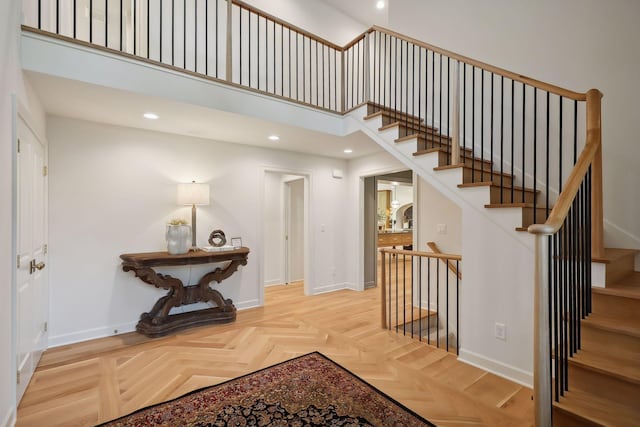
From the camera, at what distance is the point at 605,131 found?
2881 millimetres

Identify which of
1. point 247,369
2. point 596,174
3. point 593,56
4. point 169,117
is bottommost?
point 247,369

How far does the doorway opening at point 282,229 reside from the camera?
224 inches

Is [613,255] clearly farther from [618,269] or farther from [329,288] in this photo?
[329,288]

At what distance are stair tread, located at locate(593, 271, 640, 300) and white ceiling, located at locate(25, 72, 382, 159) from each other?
9.07 feet

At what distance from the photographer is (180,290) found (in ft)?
11.6

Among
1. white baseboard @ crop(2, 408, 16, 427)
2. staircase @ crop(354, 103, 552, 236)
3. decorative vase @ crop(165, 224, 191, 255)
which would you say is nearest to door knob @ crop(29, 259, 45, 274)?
white baseboard @ crop(2, 408, 16, 427)

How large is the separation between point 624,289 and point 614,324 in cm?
34

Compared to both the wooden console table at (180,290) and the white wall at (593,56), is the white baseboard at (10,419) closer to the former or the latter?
the wooden console table at (180,290)

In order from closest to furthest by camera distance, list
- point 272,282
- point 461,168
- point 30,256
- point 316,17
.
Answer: point 30,256
point 461,168
point 316,17
point 272,282

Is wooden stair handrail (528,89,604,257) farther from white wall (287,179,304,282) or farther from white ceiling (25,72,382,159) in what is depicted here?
white wall (287,179,304,282)

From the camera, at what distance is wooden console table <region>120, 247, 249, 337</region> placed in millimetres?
3275

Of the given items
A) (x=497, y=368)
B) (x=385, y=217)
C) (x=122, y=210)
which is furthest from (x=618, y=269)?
(x=385, y=217)

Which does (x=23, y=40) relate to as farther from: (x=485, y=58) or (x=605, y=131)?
(x=605, y=131)

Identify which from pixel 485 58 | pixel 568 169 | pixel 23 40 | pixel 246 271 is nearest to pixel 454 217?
pixel 568 169
